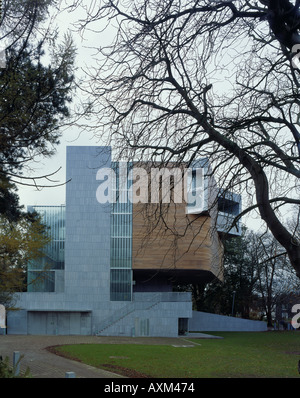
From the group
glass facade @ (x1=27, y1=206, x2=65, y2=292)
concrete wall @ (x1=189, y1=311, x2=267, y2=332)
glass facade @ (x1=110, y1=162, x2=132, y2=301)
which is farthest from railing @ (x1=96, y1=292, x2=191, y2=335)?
concrete wall @ (x1=189, y1=311, x2=267, y2=332)

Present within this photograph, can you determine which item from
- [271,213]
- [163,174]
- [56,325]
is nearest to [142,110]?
[163,174]

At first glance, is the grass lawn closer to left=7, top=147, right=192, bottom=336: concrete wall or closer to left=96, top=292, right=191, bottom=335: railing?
left=96, top=292, right=191, bottom=335: railing

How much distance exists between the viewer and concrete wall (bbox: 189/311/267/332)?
204 ft

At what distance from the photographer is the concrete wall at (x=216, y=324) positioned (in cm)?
6214

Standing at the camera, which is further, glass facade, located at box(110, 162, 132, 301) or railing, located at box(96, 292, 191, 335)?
glass facade, located at box(110, 162, 132, 301)

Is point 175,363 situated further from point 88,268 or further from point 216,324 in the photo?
point 216,324

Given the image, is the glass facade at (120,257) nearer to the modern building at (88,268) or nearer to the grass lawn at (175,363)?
the modern building at (88,268)

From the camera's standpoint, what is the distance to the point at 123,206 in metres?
48.3

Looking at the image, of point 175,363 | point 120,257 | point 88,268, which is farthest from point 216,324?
point 175,363

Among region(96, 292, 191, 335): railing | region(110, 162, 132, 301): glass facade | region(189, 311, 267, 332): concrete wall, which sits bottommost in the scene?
region(189, 311, 267, 332): concrete wall

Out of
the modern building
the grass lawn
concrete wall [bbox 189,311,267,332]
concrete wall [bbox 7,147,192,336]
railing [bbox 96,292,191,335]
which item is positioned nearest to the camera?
the grass lawn

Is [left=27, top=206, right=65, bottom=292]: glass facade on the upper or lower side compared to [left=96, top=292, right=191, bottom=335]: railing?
upper

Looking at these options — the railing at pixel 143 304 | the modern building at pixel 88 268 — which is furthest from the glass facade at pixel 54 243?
the railing at pixel 143 304

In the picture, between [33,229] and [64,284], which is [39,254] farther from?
[64,284]
